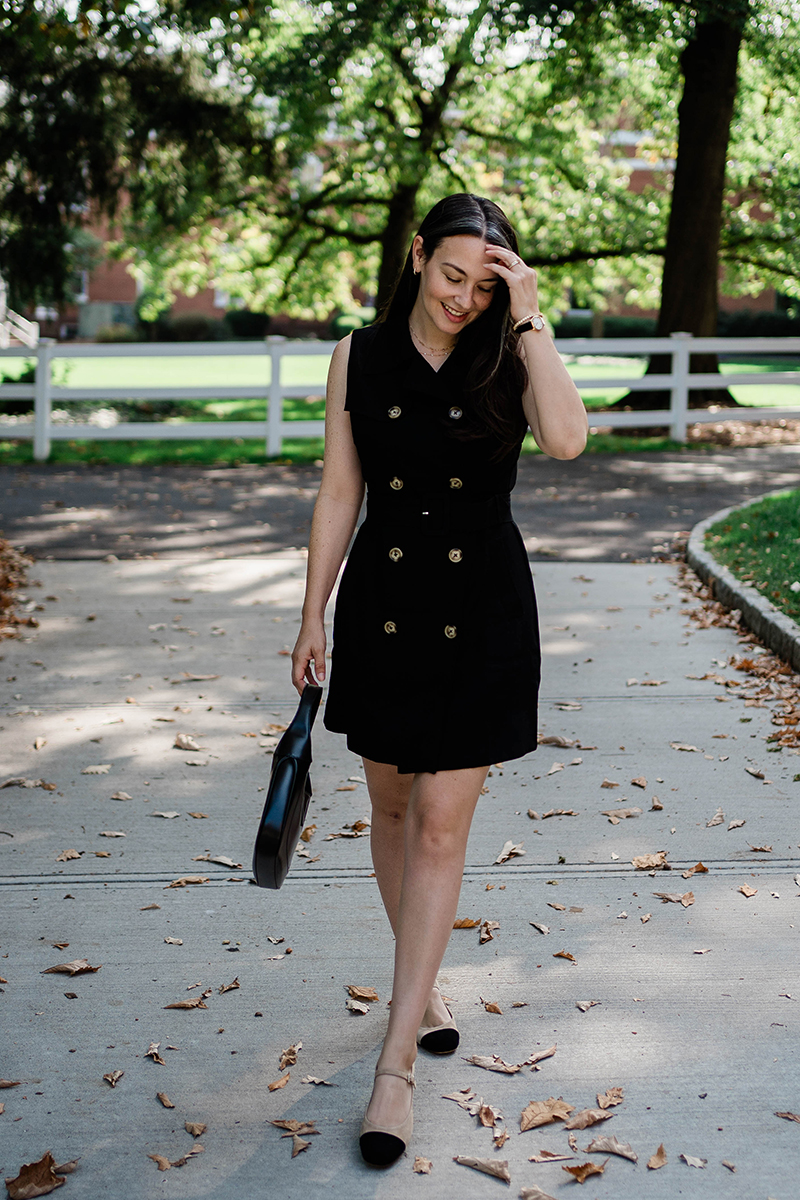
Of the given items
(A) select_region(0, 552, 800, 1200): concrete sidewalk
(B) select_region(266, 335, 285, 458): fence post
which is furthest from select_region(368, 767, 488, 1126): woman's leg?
(B) select_region(266, 335, 285, 458): fence post

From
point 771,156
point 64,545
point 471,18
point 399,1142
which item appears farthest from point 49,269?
point 399,1142

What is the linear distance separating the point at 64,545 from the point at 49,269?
10210 millimetres

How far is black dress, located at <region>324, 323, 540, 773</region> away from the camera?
3045 mm

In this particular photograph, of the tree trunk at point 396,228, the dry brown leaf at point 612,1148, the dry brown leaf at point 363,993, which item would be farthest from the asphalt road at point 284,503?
the tree trunk at point 396,228

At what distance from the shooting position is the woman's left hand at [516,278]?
9.58 ft

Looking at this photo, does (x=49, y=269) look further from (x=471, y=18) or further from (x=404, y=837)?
(x=404, y=837)

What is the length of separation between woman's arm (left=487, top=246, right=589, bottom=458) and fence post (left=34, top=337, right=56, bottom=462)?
12026 mm

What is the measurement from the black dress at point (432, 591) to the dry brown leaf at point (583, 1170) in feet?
2.96

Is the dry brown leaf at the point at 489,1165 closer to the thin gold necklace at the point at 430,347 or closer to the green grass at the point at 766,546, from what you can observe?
the thin gold necklace at the point at 430,347

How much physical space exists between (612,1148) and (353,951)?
1.18 meters

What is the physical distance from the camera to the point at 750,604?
7.49 metres

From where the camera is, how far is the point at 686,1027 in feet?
11.1

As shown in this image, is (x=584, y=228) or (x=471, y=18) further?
(x=584, y=228)

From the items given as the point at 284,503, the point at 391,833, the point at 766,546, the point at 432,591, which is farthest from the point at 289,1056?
the point at 284,503
